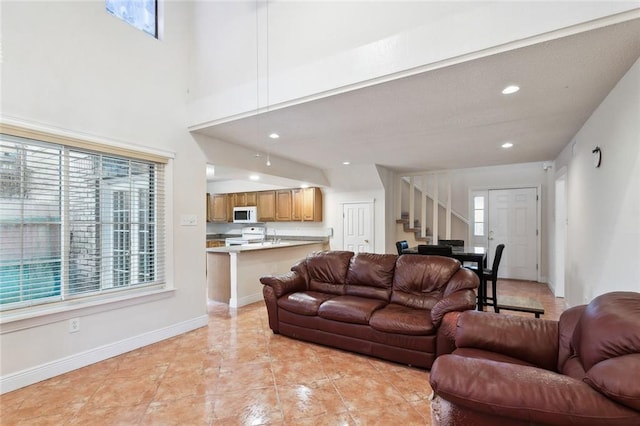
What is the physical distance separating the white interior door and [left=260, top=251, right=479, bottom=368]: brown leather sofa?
181 inches

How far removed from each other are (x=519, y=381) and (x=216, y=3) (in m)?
4.47

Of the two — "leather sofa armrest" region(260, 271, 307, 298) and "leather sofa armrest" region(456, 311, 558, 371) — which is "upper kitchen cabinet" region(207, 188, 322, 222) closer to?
"leather sofa armrest" region(260, 271, 307, 298)

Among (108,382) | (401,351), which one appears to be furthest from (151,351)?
(401,351)

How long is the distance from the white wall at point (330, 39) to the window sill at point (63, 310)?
6.89 feet

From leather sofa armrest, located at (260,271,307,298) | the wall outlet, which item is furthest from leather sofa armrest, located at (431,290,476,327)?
the wall outlet

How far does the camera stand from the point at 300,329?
11.1 feet

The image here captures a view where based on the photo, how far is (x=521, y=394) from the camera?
118cm

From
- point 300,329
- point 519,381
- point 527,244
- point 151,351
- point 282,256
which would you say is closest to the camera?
point 519,381

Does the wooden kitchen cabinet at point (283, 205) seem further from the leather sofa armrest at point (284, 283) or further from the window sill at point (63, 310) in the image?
the window sill at point (63, 310)

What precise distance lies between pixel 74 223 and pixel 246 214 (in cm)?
488

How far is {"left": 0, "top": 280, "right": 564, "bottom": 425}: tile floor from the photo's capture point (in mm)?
2072

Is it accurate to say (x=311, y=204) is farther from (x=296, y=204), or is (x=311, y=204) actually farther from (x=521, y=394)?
(x=521, y=394)

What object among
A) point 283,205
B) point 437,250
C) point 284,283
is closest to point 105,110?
point 284,283

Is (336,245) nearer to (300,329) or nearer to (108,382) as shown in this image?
(300,329)
